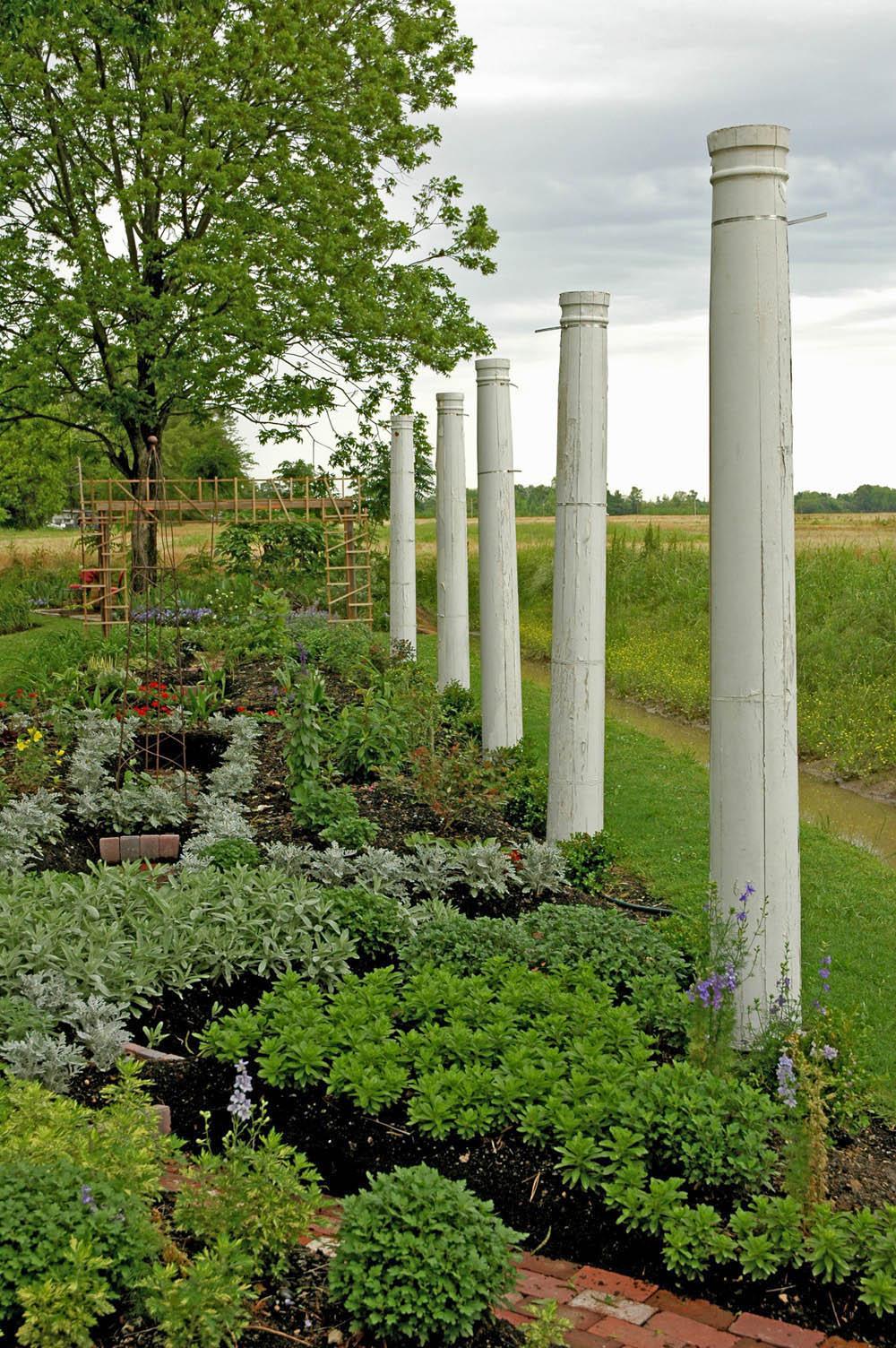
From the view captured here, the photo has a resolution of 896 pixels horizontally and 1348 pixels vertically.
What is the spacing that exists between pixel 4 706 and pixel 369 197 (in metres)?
14.5

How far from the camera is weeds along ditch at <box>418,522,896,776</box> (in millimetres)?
14367

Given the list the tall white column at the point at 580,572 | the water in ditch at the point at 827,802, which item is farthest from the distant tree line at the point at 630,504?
the tall white column at the point at 580,572

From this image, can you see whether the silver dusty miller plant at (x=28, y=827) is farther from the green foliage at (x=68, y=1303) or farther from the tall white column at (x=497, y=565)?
the green foliage at (x=68, y=1303)

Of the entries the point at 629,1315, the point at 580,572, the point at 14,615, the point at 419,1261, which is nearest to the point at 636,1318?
the point at 629,1315

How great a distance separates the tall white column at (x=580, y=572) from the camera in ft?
24.0

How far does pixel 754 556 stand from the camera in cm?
509

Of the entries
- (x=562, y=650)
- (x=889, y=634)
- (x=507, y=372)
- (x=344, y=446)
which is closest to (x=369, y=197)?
(x=344, y=446)

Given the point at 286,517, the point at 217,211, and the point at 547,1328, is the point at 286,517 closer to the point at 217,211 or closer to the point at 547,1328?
the point at 217,211

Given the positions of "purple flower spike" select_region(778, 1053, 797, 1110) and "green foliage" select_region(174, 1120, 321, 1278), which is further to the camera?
"purple flower spike" select_region(778, 1053, 797, 1110)

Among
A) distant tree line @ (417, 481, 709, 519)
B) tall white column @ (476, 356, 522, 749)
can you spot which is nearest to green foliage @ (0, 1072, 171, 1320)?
tall white column @ (476, 356, 522, 749)

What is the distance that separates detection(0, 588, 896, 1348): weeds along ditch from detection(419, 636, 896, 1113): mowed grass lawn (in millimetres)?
212

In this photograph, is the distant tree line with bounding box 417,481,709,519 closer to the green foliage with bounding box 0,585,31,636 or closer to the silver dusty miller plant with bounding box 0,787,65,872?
the green foliage with bounding box 0,585,31,636

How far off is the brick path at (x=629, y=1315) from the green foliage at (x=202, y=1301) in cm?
42

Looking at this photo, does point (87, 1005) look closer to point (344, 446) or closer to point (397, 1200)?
point (397, 1200)
